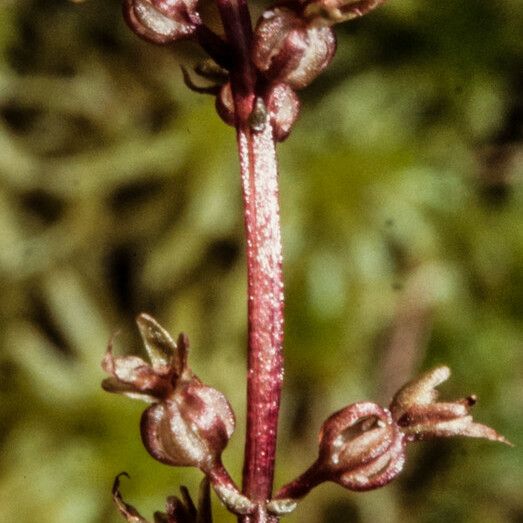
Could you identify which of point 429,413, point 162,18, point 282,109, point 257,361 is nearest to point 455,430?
point 429,413

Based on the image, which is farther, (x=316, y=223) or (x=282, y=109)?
(x=316, y=223)

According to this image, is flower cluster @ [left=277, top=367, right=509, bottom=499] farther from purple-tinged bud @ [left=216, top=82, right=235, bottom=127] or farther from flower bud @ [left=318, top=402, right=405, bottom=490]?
purple-tinged bud @ [left=216, top=82, right=235, bottom=127]

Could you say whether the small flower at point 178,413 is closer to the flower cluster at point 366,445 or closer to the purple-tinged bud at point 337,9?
the flower cluster at point 366,445

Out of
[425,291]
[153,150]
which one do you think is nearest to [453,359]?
[425,291]

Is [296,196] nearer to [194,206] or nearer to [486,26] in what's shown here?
[194,206]

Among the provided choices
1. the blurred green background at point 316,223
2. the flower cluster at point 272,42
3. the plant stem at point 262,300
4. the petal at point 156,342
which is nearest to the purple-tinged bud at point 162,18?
the flower cluster at point 272,42

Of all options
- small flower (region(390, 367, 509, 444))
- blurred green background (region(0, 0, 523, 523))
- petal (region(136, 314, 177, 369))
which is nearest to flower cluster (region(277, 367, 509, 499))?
small flower (region(390, 367, 509, 444))

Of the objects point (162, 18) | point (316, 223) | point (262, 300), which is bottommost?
→ point (316, 223)

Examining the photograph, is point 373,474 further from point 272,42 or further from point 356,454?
point 272,42
